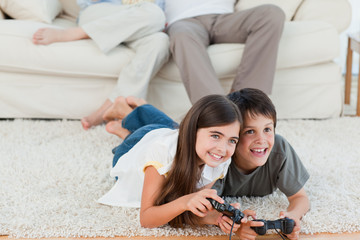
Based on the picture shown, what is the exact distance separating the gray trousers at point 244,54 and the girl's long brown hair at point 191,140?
2.67 feet

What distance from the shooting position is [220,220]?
1150 mm

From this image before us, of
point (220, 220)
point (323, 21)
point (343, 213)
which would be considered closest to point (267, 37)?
point (323, 21)

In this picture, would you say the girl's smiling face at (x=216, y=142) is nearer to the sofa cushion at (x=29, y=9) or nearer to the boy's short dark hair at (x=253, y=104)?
the boy's short dark hair at (x=253, y=104)

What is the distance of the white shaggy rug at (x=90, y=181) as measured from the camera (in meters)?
1.21

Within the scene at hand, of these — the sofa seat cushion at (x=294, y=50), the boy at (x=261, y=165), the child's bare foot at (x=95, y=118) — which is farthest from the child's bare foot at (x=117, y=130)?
the boy at (x=261, y=165)

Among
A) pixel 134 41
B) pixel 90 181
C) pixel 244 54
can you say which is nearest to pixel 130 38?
pixel 134 41

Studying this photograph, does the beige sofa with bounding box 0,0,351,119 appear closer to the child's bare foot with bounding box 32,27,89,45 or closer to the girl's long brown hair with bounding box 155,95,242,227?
the child's bare foot with bounding box 32,27,89,45

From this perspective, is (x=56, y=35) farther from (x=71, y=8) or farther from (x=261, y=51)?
(x=261, y=51)

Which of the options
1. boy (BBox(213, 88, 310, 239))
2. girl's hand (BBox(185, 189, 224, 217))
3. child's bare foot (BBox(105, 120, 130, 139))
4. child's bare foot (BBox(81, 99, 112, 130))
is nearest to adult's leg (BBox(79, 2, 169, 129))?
child's bare foot (BBox(81, 99, 112, 130))

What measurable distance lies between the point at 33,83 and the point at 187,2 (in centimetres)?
84

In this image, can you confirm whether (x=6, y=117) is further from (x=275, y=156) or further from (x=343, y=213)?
(x=343, y=213)

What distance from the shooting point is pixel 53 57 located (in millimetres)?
2084

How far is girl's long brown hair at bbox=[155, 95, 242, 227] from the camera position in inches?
44.6

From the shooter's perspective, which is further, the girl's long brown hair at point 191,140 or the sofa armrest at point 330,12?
the sofa armrest at point 330,12
